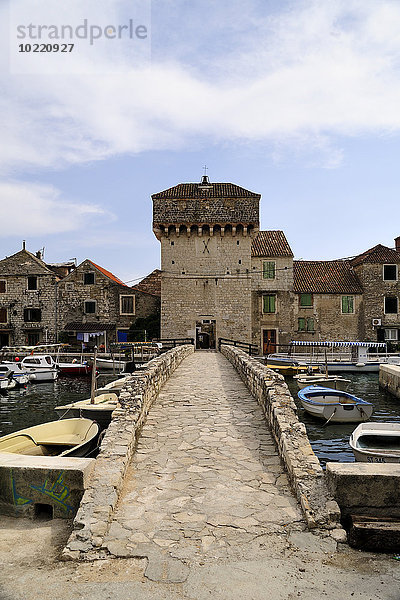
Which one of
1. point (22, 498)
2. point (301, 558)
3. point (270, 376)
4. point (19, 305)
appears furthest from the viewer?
point (19, 305)

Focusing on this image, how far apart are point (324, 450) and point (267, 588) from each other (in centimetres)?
1093

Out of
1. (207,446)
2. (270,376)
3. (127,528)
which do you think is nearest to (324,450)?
(270,376)

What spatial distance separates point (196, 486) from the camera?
5770mm

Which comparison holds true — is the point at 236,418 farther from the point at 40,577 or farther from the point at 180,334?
the point at 180,334

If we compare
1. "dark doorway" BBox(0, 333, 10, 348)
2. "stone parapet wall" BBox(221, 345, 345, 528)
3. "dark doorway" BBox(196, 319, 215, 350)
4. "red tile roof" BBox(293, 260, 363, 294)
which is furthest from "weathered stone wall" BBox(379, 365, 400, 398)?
"dark doorway" BBox(0, 333, 10, 348)

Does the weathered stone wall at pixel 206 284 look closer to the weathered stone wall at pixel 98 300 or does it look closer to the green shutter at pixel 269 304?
the green shutter at pixel 269 304

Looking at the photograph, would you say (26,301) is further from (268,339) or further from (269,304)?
(268,339)

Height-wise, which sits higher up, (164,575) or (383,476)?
(383,476)

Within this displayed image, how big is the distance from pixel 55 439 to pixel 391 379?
20.6 metres

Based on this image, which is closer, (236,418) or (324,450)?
(236,418)

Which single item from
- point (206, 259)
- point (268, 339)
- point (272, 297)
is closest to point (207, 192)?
point (206, 259)

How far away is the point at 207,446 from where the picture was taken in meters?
7.20

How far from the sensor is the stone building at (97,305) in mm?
40875

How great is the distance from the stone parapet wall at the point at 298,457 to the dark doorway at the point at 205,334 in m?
25.7
